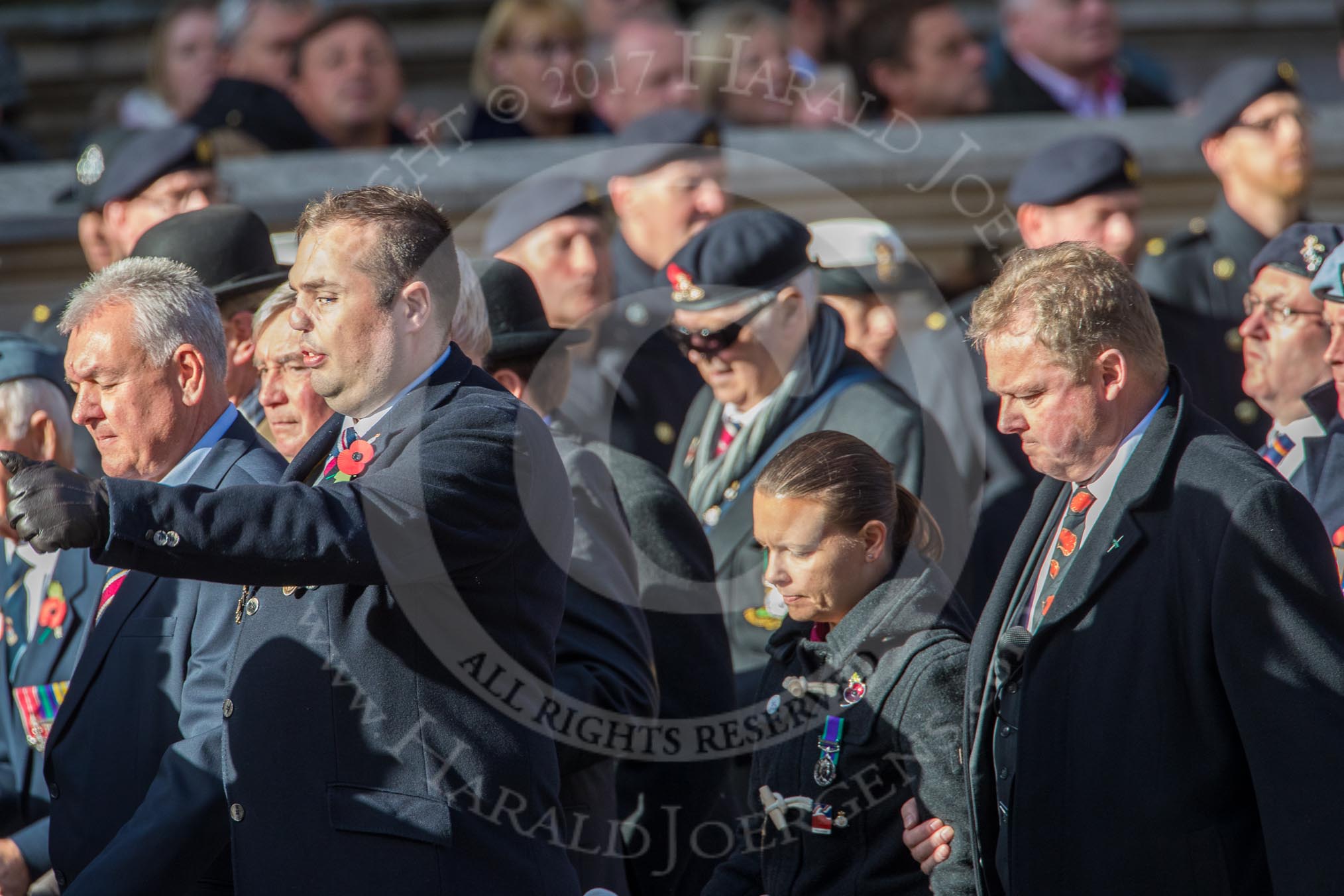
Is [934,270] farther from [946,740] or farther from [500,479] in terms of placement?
[500,479]

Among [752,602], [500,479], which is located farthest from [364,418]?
[752,602]

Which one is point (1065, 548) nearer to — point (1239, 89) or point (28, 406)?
point (28, 406)

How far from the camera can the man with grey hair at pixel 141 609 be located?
3281 mm

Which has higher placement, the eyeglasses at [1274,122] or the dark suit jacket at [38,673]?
the eyeglasses at [1274,122]

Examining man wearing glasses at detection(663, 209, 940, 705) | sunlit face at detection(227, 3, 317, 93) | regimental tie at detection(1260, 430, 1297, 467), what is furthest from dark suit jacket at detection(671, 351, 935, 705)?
sunlit face at detection(227, 3, 317, 93)

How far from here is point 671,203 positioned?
5719 millimetres

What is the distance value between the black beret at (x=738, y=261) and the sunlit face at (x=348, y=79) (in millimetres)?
2637

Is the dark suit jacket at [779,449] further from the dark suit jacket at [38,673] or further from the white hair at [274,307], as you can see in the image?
the dark suit jacket at [38,673]

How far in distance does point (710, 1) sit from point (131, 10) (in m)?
3.42

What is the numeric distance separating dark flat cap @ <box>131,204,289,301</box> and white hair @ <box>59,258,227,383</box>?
→ 0.84 meters

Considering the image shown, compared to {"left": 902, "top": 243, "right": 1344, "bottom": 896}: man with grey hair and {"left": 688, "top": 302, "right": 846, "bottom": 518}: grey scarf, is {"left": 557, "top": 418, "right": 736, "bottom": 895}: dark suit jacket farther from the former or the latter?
{"left": 902, "top": 243, "right": 1344, "bottom": 896}: man with grey hair

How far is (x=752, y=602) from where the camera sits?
14.5ft

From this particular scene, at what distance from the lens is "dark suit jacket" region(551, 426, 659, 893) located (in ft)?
11.8

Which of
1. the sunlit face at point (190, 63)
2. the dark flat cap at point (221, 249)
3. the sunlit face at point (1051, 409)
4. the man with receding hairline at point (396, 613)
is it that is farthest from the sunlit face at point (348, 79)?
the sunlit face at point (1051, 409)
